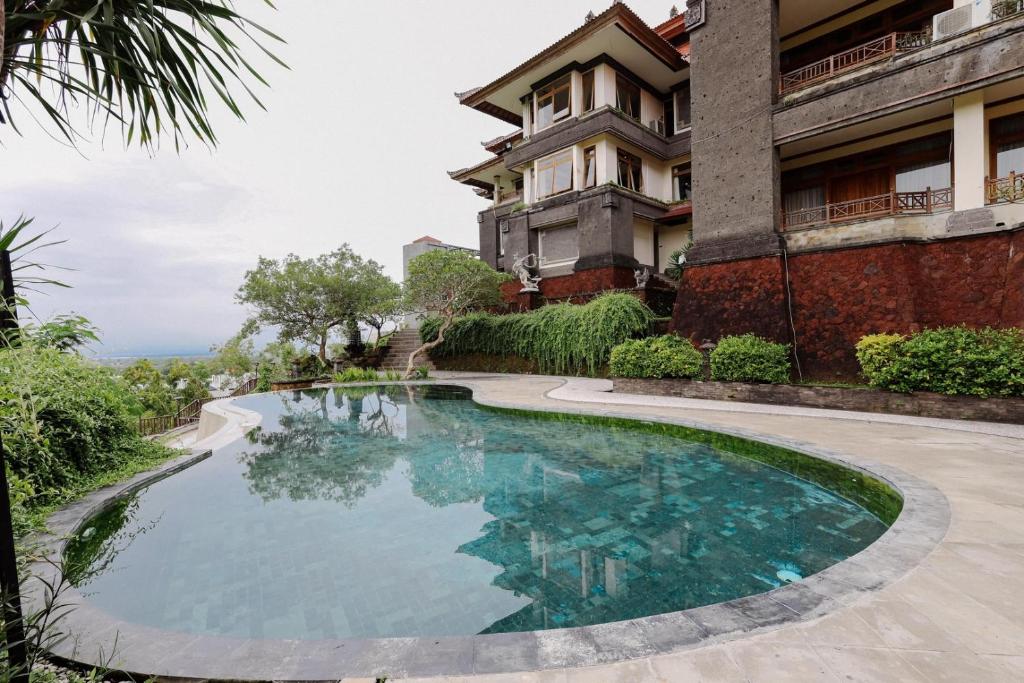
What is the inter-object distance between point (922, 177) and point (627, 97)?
10.6m

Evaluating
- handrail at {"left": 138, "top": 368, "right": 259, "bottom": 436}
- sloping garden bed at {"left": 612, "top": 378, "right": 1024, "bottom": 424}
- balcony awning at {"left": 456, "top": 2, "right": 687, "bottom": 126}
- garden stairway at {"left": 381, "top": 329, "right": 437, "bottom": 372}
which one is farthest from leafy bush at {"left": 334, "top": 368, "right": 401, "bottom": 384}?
balcony awning at {"left": 456, "top": 2, "right": 687, "bottom": 126}

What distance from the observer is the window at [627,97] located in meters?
17.3

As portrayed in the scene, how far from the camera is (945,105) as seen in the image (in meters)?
9.11

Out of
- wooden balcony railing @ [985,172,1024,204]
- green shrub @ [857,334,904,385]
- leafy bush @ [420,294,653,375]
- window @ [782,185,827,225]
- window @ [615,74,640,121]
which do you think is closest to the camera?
green shrub @ [857,334,904,385]

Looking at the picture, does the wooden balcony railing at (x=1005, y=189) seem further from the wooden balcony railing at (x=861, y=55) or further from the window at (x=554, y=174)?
the window at (x=554, y=174)

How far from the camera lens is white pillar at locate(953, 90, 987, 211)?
8.42m

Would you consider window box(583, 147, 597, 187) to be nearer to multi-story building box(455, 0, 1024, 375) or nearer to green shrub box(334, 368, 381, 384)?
multi-story building box(455, 0, 1024, 375)

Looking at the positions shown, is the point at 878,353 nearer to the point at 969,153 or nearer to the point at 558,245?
the point at 969,153

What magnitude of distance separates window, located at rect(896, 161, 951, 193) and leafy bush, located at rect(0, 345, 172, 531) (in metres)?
16.1

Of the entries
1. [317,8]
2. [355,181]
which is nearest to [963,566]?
[317,8]

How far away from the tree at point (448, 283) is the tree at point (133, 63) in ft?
39.8

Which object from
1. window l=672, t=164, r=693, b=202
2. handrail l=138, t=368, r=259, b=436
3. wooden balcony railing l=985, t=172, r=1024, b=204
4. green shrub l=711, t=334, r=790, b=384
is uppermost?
window l=672, t=164, r=693, b=202

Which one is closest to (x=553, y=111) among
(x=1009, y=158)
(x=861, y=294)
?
(x=861, y=294)

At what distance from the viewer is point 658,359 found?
10555mm
